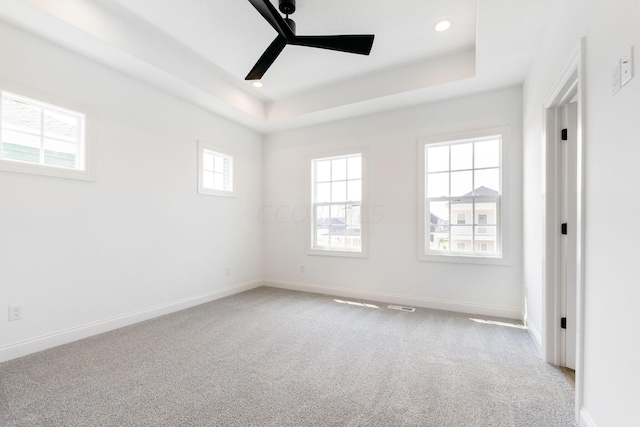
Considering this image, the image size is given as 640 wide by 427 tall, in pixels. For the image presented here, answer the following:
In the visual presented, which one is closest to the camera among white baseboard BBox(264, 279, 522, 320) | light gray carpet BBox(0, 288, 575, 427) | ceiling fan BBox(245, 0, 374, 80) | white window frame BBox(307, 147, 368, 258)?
light gray carpet BBox(0, 288, 575, 427)

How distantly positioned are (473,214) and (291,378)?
2893mm

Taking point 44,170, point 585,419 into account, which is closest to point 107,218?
point 44,170

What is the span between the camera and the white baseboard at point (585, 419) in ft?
4.63

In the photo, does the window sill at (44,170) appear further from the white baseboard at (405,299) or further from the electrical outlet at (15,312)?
the white baseboard at (405,299)

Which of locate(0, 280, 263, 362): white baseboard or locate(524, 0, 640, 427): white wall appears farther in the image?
locate(0, 280, 263, 362): white baseboard

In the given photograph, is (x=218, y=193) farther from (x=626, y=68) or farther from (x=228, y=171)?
(x=626, y=68)

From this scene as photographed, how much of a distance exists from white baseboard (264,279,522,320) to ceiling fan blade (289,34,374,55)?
3.04 m

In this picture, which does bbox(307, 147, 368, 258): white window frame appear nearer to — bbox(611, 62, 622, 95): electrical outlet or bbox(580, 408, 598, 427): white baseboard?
bbox(580, 408, 598, 427): white baseboard

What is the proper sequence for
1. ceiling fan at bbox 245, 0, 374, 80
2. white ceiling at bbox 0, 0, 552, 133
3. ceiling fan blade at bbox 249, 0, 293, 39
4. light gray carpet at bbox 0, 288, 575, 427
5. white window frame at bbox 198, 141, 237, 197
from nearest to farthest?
light gray carpet at bbox 0, 288, 575, 427 < ceiling fan blade at bbox 249, 0, 293, 39 < ceiling fan at bbox 245, 0, 374, 80 < white ceiling at bbox 0, 0, 552, 133 < white window frame at bbox 198, 141, 237, 197

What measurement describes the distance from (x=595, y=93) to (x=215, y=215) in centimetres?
410

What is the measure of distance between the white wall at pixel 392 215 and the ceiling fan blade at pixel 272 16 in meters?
2.17

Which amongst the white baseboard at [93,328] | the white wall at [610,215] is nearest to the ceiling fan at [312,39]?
the white wall at [610,215]

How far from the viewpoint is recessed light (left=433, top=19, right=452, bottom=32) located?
2.68 meters

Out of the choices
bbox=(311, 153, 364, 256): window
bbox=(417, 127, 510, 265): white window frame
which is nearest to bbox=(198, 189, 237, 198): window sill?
bbox=(311, 153, 364, 256): window
